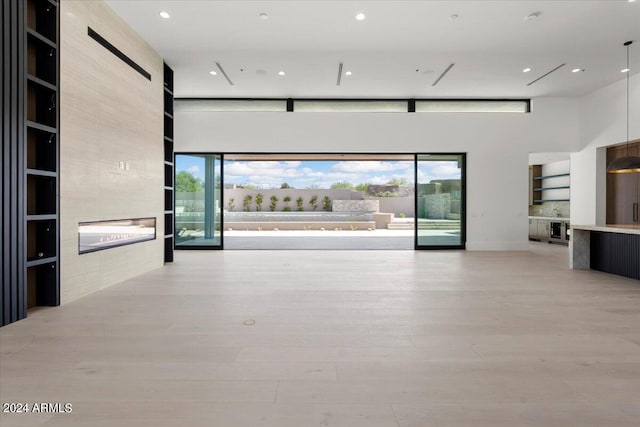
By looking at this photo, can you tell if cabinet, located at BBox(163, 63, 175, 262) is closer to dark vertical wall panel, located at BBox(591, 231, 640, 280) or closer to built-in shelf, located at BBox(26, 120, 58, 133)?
built-in shelf, located at BBox(26, 120, 58, 133)

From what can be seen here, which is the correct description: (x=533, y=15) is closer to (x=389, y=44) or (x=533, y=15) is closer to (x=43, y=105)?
(x=389, y=44)

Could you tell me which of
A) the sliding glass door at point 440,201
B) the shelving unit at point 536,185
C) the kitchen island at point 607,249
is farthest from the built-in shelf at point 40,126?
the shelving unit at point 536,185

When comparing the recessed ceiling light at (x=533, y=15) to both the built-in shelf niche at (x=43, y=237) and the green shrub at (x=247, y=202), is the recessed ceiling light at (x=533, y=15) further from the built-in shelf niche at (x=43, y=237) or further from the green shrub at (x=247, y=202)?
the green shrub at (x=247, y=202)

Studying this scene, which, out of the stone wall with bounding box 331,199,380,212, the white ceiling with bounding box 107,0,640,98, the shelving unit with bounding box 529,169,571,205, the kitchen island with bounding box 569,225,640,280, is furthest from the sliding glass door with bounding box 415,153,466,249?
the stone wall with bounding box 331,199,380,212

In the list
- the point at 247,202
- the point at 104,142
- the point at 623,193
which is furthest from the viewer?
the point at 247,202

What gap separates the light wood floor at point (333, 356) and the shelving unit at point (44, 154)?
1.38 feet

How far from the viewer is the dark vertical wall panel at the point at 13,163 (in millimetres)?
3035

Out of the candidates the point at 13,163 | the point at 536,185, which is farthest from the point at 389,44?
the point at 536,185

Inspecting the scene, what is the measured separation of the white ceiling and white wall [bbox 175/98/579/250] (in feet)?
1.91

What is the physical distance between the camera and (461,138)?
8.02 metres

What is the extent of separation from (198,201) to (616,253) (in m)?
7.88

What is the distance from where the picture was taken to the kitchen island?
4.96m

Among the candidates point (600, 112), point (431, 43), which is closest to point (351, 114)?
point (431, 43)

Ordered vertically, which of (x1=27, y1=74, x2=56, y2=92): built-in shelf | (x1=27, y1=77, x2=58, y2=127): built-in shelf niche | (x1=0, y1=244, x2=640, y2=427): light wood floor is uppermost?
(x1=27, y1=74, x2=56, y2=92): built-in shelf
